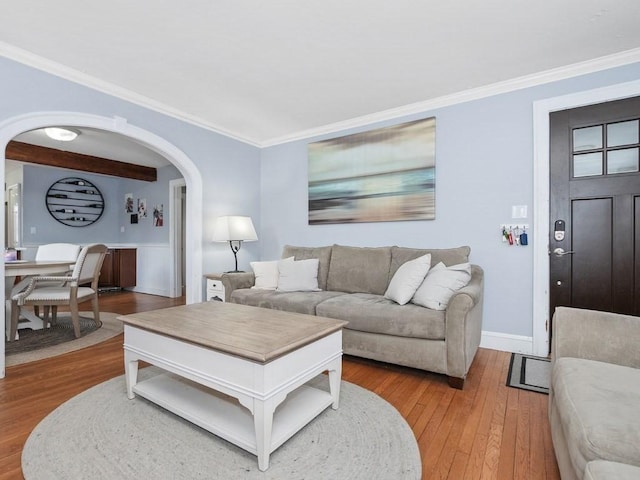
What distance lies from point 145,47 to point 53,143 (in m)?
3.32

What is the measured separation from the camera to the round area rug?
1.30m

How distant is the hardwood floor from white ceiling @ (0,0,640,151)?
230 cm

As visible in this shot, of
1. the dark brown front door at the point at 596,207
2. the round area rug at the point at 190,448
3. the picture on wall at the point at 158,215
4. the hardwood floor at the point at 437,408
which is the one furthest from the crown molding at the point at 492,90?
the picture on wall at the point at 158,215

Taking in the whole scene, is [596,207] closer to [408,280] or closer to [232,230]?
[408,280]

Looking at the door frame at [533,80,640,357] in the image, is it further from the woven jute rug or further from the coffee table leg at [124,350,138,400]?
the woven jute rug

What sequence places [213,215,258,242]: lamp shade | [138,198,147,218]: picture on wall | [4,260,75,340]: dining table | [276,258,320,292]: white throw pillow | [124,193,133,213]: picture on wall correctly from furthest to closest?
1. [124,193,133,213]: picture on wall
2. [138,198,147,218]: picture on wall
3. [213,215,258,242]: lamp shade
4. [276,258,320,292]: white throw pillow
5. [4,260,75,340]: dining table

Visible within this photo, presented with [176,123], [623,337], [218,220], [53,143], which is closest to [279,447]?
[623,337]

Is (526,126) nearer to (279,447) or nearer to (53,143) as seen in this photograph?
(279,447)

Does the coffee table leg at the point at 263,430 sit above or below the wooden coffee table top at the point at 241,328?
below

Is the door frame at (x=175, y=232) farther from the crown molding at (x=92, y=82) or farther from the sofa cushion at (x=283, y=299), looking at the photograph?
the sofa cushion at (x=283, y=299)

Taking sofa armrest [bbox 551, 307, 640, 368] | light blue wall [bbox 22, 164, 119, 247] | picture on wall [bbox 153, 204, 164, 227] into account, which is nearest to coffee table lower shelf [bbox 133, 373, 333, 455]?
sofa armrest [bbox 551, 307, 640, 368]

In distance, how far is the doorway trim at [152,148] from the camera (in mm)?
2322

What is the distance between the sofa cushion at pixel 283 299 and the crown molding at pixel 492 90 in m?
1.92

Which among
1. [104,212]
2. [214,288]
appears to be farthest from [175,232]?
[214,288]
